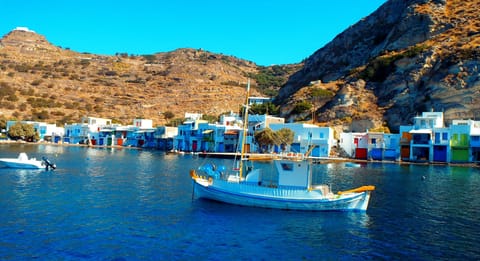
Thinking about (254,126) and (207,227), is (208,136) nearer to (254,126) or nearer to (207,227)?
(254,126)

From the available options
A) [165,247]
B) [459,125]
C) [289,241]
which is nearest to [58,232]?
[165,247]

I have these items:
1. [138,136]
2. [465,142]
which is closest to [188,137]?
[138,136]

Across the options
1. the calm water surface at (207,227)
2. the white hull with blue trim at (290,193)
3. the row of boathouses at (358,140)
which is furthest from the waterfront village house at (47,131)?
the white hull with blue trim at (290,193)

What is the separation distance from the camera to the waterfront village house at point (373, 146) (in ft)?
256

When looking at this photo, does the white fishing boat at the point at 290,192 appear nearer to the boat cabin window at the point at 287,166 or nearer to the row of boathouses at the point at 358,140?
the boat cabin window at the point at 287,166

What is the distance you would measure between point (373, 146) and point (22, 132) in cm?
8296

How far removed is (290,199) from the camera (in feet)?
86.3

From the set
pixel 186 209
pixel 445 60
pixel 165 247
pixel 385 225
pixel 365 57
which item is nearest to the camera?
pixel 165 247

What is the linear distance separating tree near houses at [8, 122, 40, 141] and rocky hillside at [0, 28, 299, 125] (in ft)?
57.6

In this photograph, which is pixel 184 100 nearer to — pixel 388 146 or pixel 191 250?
pixel 388 146

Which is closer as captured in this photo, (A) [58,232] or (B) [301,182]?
(A) [58,232]

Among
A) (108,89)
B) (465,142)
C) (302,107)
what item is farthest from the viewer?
(108,89)

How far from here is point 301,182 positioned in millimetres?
26969

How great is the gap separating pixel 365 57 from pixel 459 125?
168ft
